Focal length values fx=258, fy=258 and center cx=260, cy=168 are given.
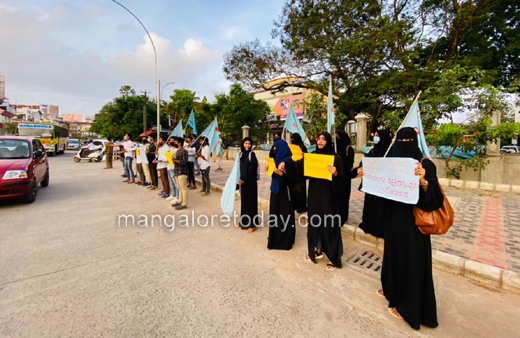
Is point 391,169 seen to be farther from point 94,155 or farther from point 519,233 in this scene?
point 94,155

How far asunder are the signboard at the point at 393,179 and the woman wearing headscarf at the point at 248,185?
225cm

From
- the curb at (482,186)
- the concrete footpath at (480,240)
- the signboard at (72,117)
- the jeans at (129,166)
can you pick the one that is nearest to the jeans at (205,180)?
the concrete footpath at (480,240)

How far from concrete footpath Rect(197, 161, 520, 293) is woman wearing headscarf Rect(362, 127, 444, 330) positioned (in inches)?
54.7

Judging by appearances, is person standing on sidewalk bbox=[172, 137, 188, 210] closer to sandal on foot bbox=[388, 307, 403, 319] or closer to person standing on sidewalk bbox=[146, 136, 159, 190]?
person standing on sidewalk bbox=[146, 136, 159, 190]

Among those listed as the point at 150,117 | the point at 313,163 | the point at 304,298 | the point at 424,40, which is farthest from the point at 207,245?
the point at 150,117

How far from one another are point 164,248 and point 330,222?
2.44m

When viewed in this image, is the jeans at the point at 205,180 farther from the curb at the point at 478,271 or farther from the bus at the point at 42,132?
the bus at the point at 42,132

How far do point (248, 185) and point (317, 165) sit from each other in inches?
69.1

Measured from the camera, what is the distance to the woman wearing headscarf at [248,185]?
4645 millimetres

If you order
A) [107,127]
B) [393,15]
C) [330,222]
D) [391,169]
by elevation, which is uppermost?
[393,15]

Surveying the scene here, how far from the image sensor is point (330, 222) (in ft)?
10.7

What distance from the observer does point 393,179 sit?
2.39 m

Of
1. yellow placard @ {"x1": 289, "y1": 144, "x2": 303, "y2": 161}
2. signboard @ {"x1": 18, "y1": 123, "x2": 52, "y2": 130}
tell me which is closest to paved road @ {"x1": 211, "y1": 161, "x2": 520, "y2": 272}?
yellow placard @ {"x1": 289, "y1": 144, "x2": 303, "y2": 161}

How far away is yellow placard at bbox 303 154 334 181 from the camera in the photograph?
123 inches
